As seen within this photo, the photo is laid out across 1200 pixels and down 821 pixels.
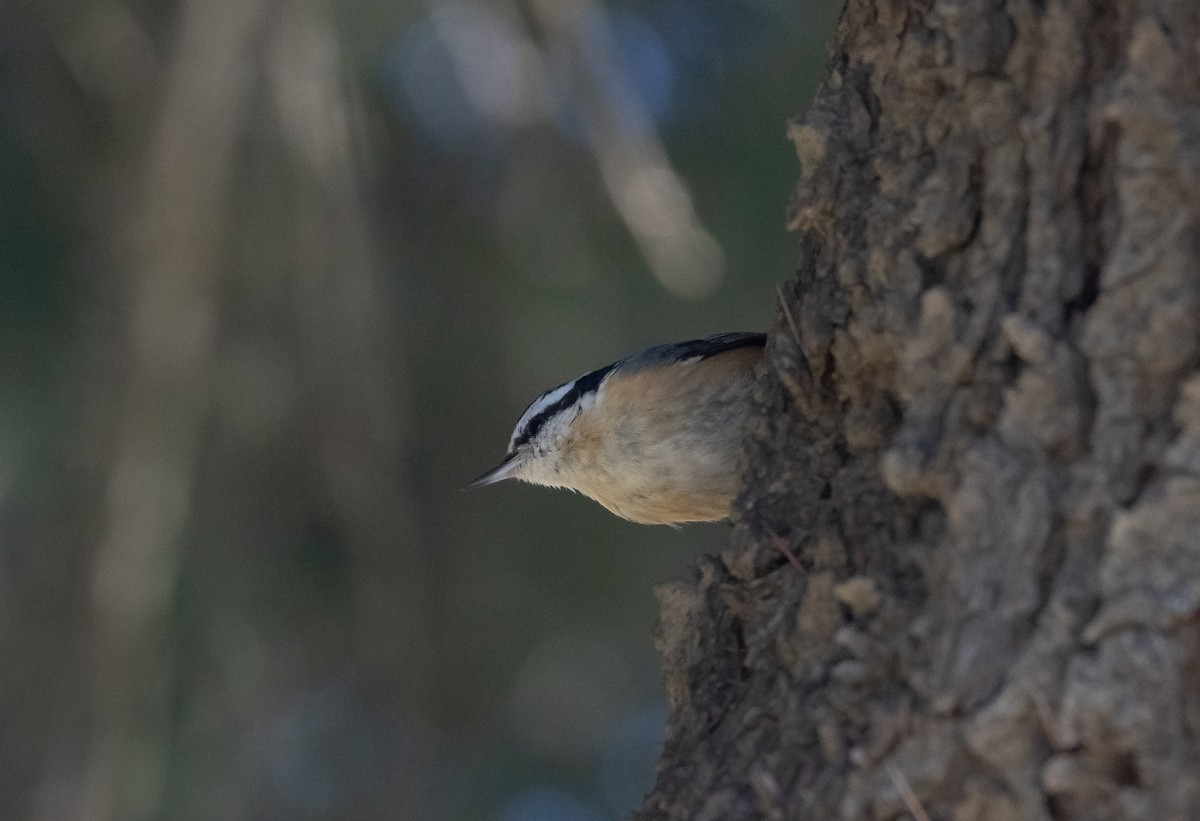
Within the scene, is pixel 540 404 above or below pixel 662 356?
above

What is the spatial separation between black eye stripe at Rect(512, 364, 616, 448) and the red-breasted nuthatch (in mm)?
22

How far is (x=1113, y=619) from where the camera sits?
1651 mm

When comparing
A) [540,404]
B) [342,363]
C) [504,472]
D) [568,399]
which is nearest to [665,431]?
[568,399]

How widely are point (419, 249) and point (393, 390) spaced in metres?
1.06

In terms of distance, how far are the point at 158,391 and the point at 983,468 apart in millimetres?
2758

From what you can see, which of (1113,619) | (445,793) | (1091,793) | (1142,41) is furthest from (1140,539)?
(445,793)

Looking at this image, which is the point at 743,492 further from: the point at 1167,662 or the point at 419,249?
the point at 419,249

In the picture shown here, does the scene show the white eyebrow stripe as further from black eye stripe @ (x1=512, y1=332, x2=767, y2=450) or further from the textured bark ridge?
the textured bark ridge

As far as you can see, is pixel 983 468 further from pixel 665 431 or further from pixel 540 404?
pixel 540 404

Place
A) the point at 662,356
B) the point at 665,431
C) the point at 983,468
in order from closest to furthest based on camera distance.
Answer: the point at 983,468
the point at 665,431
the point at 662,356

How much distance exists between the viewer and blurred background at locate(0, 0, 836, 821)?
4035 mm

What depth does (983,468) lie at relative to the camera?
182 cm

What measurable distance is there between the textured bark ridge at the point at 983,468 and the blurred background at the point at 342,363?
1896 millimetres

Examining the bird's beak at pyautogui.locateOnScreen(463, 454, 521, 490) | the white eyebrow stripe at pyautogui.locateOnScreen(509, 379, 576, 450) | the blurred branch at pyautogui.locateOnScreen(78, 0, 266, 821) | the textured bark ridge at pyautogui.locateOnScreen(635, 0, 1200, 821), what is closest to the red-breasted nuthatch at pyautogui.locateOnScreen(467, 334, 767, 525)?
the white eyebrow stripe at pyautogui.locateOnScreen(509, 379, 576, 450)
